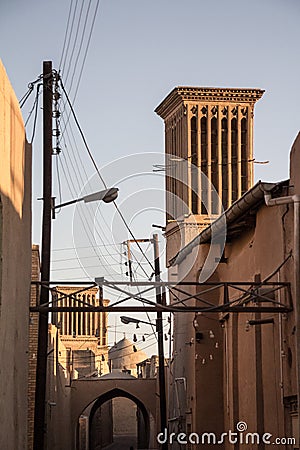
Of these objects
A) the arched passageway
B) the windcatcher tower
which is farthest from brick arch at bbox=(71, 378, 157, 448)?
the windcatcher tower

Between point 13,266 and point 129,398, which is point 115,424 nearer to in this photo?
point 129,398

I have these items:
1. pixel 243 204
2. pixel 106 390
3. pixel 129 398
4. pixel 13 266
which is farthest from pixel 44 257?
pixel 129 398

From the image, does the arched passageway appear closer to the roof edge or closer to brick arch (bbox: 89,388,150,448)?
brick arch (bbox: 89,388,150,448)

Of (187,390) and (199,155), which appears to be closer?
(187,390)

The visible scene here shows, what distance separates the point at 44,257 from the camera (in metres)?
20.0

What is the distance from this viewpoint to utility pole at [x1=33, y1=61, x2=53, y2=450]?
19.5m

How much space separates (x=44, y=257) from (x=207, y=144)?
22.1m

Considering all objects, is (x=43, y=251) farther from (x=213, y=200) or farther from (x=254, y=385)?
(x=213, y=200)

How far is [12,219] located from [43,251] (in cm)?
484

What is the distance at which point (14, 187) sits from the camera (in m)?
15.4

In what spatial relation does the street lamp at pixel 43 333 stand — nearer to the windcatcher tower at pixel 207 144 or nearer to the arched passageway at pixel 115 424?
the windcatcher tower at pixel 207 144

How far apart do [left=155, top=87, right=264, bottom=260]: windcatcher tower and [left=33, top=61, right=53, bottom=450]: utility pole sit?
1859cm

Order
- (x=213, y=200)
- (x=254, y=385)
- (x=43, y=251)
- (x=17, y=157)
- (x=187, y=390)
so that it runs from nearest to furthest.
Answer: (x=17, y=157) < (x=43, y=251) < (x=254, y=385) < (x=187, y=390) < (x=213, y=200)

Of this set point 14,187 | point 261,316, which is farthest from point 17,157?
point 261,316
